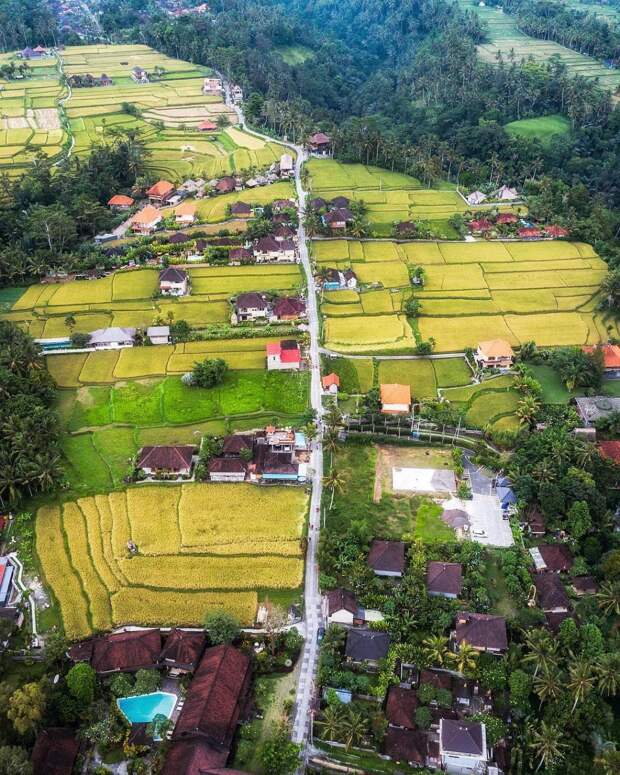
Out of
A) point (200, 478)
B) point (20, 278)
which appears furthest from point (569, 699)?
point (20, 278)

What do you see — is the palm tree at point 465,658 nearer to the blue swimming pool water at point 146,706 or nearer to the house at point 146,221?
the blue swimming pool water at point 146,706

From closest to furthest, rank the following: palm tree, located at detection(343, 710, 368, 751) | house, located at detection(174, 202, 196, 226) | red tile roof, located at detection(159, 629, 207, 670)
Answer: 1. palm tree, located at detection(343, 710, 368, 751)
2. red tile roof, located at detection(159, 629, 207, 670)
3. house, located at detection(174, 202, 196, 226)

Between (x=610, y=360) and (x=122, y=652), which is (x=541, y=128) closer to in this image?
(x=610, y=360)

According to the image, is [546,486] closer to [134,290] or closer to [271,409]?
[271,409]

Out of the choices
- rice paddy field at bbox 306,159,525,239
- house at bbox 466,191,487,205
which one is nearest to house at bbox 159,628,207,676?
rice paddy field at bbox 306,159,525,239

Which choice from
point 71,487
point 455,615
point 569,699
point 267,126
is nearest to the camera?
point 569,699

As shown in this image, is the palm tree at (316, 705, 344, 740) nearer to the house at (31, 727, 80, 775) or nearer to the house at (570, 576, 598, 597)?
the house at (31, 727, 80, 775)
